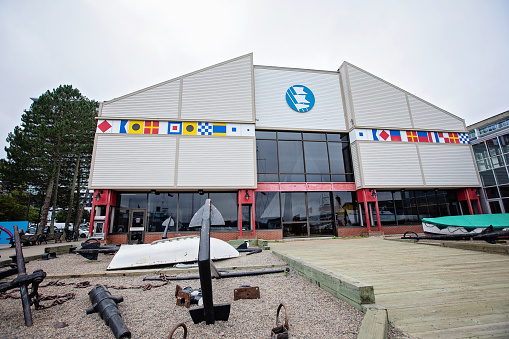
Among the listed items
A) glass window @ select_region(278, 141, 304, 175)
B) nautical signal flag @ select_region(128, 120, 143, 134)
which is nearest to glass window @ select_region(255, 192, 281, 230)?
glass window @ select_region(278, 141, 304, 175)

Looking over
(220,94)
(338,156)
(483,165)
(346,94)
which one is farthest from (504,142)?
(220,94)

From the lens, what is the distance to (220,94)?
15.3 m

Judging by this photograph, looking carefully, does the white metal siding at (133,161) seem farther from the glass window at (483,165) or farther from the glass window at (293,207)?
the glass window at (483,165)

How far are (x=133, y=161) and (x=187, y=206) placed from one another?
13.5 feet

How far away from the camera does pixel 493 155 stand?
16.7 m

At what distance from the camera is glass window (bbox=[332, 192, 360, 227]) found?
50.8 feet

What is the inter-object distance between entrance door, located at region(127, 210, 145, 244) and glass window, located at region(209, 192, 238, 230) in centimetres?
436

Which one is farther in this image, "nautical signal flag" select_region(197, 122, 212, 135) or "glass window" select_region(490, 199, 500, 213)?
"glass window" select_region(490, 199, 500, 213)

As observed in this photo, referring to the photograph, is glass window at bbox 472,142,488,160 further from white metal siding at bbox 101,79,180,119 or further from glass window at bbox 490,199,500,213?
white metal siding at bbox 101,79,180,119

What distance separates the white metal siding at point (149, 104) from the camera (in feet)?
46.6

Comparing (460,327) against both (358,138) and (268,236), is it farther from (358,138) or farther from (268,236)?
(358,138)

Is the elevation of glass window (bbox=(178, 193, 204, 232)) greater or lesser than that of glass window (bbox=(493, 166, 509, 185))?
lesser

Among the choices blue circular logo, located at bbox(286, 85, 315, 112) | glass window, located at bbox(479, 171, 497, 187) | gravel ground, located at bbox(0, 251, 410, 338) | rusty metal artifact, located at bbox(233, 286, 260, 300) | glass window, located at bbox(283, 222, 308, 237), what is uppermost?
blue circular logo, located at bbox(286, 85, 315, 112)

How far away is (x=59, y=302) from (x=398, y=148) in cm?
1840
